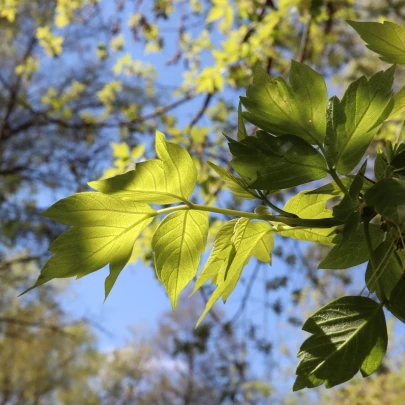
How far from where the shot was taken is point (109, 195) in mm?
262

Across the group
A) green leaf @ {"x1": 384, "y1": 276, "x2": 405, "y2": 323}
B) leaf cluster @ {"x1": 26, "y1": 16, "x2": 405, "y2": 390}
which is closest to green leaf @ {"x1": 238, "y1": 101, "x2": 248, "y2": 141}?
leaf cluster @ {"x1": 26, "y1": 16, "x2": 405, "y2": 390}

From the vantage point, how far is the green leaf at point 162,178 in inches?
10.2

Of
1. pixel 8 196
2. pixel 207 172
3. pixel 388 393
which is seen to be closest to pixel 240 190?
pixel 207 172

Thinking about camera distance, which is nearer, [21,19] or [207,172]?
[207,172]

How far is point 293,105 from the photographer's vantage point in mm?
251

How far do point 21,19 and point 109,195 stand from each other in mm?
6191

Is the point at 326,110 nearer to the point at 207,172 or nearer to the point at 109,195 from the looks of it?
the point at 109,195

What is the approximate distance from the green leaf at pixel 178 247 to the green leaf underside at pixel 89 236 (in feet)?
0.07

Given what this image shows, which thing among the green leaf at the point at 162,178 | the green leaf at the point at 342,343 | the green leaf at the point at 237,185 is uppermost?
the green leaf at the point at 162,178

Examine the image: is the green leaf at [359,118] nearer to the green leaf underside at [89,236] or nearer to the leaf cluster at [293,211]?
the leaf cluster at [293,211]

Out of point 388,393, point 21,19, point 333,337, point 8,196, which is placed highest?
point 21,19

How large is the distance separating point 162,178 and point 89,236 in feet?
0.17

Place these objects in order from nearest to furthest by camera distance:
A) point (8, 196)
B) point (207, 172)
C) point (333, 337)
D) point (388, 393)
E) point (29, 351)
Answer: point (333, 337)
point (207, 172)
point (388, 393)
point (8, 196)
point (29, 351)

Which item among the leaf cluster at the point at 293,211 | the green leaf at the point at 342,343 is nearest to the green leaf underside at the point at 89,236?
the leaf cluster at the point at 293,211
